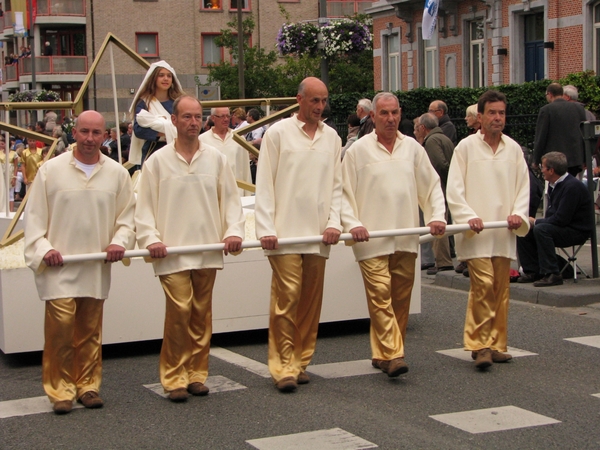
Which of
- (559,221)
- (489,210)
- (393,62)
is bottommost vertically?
(559,221)

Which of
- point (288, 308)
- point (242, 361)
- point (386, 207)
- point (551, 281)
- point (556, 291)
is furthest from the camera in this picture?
point (551, 281)

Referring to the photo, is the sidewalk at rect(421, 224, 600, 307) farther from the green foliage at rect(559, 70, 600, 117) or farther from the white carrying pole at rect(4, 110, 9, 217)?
the green foliage at rect(559, 70, 600, 117)

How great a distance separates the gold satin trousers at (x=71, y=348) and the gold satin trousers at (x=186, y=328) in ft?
1.44

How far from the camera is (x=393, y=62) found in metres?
41.9

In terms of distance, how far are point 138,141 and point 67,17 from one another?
177 ft

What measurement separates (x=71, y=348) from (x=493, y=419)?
2.64 metres

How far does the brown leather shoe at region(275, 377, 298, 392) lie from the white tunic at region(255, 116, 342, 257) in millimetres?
844

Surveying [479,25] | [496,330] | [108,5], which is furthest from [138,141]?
[108,5]

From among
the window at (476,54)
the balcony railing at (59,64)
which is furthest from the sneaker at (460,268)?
the balcony railing at (59,64)

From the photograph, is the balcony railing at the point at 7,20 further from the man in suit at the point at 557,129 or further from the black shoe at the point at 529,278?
the black shoe at the point at 529,278

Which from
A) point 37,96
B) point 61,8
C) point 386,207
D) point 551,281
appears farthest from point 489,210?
point 61,8

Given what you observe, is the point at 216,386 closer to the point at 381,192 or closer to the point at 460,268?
the point at 381,192

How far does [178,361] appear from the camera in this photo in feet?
23.0

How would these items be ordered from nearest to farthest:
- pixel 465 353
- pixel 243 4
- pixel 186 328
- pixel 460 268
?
pixel 186 328
pixel 465 353
pixel 460 268
pixel 243 4
